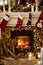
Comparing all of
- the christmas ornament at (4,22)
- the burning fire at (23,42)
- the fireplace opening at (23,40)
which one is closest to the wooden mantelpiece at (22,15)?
the christmas ornament at (4,22)

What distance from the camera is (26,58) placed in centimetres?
475

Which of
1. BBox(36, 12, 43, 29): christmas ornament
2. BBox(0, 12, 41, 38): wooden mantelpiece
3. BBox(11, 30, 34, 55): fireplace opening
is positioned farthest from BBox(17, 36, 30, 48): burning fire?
BBox(36, 12, 43, 29): christmas ornament

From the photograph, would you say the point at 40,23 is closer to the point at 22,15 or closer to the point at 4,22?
the point at 22,15

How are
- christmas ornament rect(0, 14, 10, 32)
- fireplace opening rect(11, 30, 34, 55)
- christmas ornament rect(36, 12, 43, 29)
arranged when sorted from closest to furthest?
christmas ornament rect(36, 12, 43, 29) < christmas ornament rect(0, 14, 10, 32) < fireplace opening rect(11, 30, 34, 55)

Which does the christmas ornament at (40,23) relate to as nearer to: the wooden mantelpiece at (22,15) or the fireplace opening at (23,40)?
the wooden mantelpiece at (22,15)

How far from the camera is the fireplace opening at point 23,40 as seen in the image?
15.9 feet

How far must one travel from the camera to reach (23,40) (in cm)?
490

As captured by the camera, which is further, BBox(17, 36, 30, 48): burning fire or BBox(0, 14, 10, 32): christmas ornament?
BBox(17, 36, 30, 48): burning fire

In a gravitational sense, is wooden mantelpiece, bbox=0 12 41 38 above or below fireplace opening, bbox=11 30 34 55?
above

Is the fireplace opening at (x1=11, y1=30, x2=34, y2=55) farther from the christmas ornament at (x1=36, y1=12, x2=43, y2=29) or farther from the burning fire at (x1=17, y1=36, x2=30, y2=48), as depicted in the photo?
the christmas ornament at (x1=36, y1=12, x2=43, y2=29)

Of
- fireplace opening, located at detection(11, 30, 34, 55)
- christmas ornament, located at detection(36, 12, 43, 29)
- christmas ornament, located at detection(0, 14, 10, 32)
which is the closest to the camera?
christmas ornament, located at detection(36, 12, 43, 29)

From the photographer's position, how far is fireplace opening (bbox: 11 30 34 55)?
15.9 ft

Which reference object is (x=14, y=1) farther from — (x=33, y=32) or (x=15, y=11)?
(x=33, y=32)

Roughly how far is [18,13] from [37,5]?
42 cm
